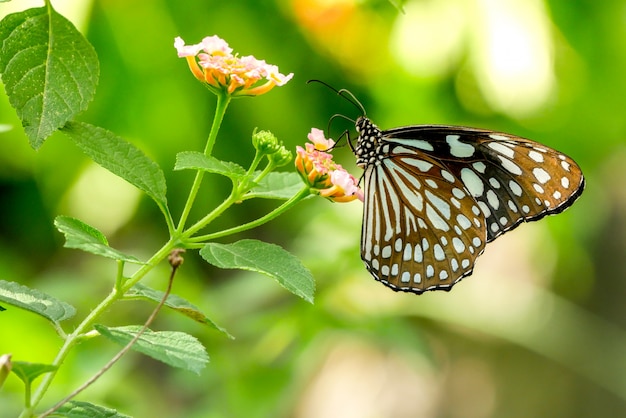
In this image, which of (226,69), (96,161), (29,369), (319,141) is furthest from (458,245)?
A: (29,369)

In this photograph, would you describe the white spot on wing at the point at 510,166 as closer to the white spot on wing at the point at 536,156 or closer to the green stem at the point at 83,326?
the white spot on wing at the point at 536,156

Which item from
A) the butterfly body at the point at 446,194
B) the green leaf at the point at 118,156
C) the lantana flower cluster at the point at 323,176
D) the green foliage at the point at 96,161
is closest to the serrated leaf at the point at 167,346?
the green foliage at the point at 96,161

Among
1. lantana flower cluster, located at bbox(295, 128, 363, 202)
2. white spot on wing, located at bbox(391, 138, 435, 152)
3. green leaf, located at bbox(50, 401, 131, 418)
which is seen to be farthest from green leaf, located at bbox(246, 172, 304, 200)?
white spot on wing, located at bbox(391, 138, 435, 152)

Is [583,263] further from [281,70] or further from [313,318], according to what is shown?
[313,318]

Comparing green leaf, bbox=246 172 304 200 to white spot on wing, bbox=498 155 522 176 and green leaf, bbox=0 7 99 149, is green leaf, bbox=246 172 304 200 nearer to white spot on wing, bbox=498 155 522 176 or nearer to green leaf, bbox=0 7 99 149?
green leaf, bbox=0 7 99 149

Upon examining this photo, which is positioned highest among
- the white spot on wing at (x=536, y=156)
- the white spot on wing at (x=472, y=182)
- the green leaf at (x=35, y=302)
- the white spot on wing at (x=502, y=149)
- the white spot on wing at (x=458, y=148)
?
the white spot on wing at (x=536, y=156)

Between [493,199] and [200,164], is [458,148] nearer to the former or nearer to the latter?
[493,199]
